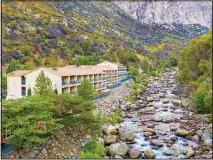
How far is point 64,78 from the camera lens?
40750 mm

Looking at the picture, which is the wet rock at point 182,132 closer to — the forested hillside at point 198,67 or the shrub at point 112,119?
the forested hillside at point 198,67

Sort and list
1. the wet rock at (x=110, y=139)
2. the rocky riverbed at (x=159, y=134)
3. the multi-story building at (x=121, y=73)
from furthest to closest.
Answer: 1. the multi-story building at (x=121, y=73)
2. the wet rock at (x=110, y=139)
3. the rocky riverbed at (x=159, y=134)

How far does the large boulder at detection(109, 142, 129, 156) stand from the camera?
24347 millimetres

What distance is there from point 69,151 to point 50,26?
8666 cm

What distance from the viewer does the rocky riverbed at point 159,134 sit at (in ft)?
81.6

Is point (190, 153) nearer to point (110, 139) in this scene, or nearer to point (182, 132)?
point (182, 132)

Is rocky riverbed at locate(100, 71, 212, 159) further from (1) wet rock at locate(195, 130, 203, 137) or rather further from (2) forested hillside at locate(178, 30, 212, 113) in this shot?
(2) forested hillside at locate(178, 30, 212, 113)

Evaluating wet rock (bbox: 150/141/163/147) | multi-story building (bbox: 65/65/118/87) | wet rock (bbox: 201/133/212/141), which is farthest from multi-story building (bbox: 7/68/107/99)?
multi-story building (bbox: 65/65/118/87)

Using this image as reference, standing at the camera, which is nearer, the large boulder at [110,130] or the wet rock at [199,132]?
the large boulder at [110,130]

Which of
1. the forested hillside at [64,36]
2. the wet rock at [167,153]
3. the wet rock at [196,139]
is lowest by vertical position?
the wet rock at [167,153]

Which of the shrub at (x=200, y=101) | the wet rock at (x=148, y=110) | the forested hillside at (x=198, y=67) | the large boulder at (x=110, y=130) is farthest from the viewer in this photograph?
the wet rock at (x=148, y=110)

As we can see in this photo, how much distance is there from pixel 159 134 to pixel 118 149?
25.9 ft

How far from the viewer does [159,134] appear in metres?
31.1

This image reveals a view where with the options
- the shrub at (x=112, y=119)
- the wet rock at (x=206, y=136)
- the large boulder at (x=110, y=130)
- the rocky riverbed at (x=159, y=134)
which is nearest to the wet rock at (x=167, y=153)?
the rocky riverbed at (x=159, y=134)
